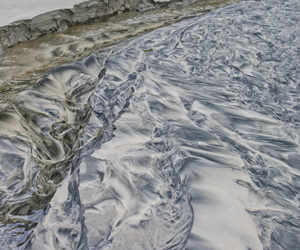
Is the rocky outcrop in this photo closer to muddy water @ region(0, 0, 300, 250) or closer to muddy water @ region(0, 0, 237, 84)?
muddy water @ region(0, 0, 237, 84)

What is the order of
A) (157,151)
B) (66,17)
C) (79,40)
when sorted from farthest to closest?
(66,17) < (79,40) < (157,151)

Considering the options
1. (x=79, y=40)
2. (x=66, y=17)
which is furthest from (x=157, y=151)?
(x=66, y=17)

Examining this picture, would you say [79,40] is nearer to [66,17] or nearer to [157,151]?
[66,17]

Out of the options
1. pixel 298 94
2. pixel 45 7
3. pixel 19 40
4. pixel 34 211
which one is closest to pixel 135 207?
pixel 34 211

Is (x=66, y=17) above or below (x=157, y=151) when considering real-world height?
above

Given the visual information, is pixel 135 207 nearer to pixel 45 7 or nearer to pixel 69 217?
pixel 69 217

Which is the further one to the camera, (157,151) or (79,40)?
(79,40)

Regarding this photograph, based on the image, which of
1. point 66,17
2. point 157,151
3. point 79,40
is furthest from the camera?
point 66,17
